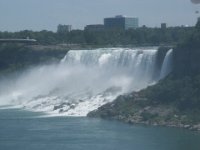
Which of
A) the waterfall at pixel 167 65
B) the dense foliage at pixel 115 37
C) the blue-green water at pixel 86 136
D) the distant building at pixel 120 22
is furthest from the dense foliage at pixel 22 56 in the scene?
the distant building at pixel 120 22

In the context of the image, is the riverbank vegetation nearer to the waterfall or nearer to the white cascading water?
the waterfall

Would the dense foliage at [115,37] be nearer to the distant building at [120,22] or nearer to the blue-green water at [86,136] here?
the distant building at [120,22]

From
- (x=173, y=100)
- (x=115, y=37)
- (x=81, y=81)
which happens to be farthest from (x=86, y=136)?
(x=115, y=37)

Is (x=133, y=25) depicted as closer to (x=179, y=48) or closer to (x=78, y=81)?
(x=78, y=81)

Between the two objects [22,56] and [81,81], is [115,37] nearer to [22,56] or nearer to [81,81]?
[22,56]

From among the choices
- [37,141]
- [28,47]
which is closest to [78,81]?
[28,47]

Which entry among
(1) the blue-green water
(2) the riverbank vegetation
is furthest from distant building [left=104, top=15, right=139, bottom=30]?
(1) the blue-green water
